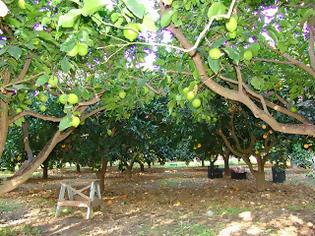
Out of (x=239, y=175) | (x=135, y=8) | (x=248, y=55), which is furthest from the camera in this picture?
(x=239, y=175)

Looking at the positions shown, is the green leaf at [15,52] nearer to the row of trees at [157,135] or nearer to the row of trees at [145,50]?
the row of trees at [145,50]

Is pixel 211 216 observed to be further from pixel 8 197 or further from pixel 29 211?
pixel 8 197

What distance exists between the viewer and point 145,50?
4.45 metres

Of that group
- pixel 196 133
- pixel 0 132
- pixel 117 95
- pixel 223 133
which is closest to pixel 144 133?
pixel 196 133

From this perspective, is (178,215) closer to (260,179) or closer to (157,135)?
(157,135)

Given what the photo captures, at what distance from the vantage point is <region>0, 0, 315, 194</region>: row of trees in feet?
6.88

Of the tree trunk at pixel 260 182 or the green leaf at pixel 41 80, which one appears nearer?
the green leaf at pixel 41 80

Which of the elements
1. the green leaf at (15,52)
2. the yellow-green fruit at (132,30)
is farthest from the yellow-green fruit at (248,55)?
the green leaf at (15,52)

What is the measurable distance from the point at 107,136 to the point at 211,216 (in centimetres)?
384

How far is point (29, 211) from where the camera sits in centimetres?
883

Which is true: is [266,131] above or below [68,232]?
above

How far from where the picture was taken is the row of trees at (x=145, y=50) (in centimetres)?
210

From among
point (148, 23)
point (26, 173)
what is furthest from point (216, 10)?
point (26, 173)

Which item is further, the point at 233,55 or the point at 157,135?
the point at 157,135
